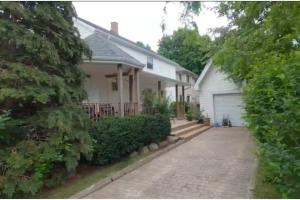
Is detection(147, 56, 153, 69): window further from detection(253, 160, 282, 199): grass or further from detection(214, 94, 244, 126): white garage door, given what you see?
detection(253, 160, 282, 199): grass

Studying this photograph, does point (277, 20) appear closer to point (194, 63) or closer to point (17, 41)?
point (17, 41)

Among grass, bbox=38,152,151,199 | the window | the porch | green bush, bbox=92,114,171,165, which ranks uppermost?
the window

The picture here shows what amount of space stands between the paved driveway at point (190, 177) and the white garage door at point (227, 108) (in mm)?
11048

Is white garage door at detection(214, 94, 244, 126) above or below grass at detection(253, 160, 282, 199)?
above

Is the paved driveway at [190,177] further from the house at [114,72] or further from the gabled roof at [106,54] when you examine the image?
the gabled roof at [106,54]

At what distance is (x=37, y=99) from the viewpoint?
6082 mm

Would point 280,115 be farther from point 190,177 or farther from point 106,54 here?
point 106,54

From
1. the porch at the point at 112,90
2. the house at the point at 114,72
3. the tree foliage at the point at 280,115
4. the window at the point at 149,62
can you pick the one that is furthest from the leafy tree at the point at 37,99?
the window at the point at 149,62

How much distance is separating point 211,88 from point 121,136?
1479 centimetres

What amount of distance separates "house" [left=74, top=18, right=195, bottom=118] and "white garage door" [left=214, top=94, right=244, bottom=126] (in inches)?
109

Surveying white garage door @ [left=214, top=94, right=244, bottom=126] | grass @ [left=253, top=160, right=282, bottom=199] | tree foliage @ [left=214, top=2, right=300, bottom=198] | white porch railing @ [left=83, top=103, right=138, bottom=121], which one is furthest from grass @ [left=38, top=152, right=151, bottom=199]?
white garage door @ [left=214, top=94, right=244, bottom=126]

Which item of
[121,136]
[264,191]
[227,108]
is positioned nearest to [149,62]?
[227,108]

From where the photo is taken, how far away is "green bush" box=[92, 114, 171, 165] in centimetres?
852

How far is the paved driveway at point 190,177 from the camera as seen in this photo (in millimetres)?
6136
